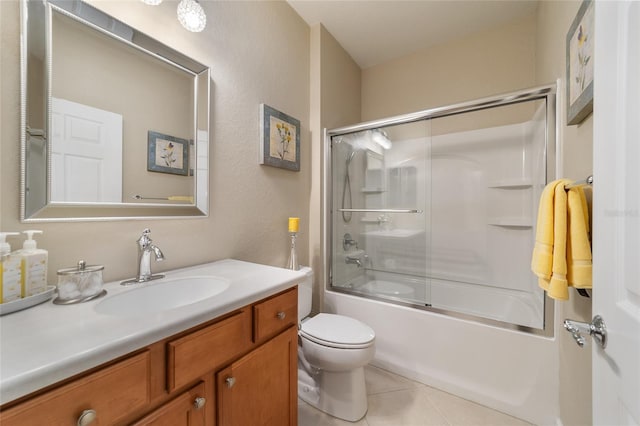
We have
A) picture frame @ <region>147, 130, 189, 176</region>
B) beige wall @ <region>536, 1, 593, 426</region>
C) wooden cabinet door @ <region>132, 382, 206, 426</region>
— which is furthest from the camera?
picture frame @ <region>147, 130, 189, 176</region>

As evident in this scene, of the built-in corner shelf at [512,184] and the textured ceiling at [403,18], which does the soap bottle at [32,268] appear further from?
the built-in corner shelf at [512,184]

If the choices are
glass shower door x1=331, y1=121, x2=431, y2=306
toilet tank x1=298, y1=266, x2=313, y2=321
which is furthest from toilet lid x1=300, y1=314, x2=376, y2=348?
glass shower door x1=331, y1=121, x2=431, y2=306

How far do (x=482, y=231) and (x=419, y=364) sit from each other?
121 cm

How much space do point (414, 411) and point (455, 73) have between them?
269cm

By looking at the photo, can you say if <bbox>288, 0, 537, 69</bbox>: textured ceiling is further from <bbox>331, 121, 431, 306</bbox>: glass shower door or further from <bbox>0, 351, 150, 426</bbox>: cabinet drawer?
<bbox>0, 351, 150, 426</bbox>: cabinet drawer

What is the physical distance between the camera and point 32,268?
73 cm

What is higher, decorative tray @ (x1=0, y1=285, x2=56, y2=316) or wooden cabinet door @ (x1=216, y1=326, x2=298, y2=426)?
decorative tray @ (x1=0, y1=285, x2=56, y2=316)

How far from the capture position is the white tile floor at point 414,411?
1.38 m

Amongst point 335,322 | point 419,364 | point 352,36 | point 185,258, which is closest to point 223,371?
point 185,258

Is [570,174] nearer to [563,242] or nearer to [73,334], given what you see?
[563,242]

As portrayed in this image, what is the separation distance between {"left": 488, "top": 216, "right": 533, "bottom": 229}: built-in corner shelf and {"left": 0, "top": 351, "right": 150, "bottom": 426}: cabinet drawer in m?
2.34

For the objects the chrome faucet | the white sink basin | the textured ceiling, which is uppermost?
the textured ceiling

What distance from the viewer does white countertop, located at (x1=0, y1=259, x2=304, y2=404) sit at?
17.7 inches

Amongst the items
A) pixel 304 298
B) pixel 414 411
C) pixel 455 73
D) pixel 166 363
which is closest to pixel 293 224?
pixel 304 298
